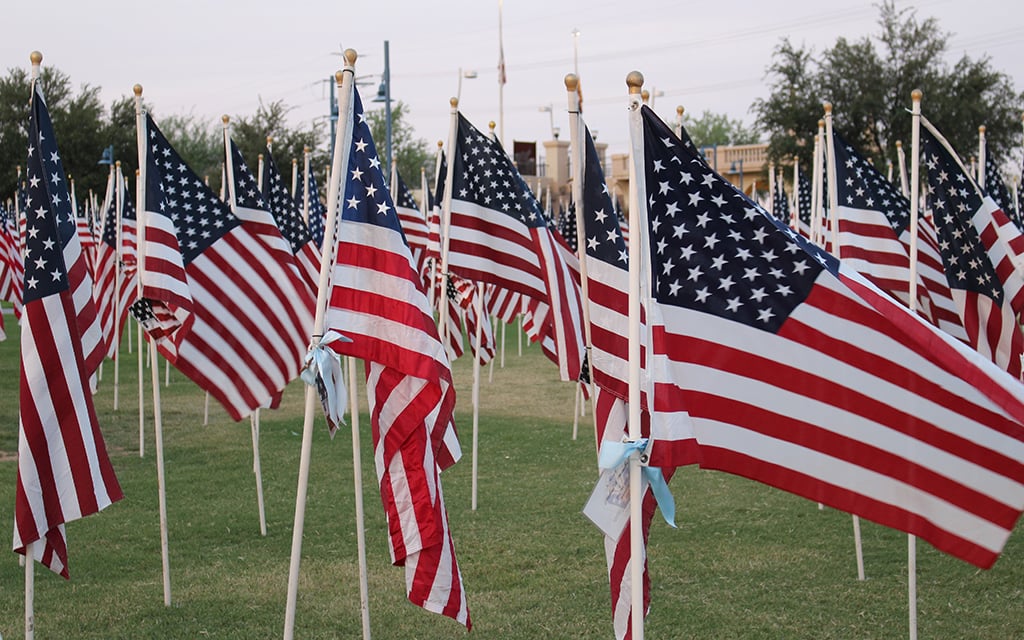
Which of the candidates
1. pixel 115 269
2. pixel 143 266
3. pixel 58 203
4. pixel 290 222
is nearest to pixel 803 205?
pixel 290 222

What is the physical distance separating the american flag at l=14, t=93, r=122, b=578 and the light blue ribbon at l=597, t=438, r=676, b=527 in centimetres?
285

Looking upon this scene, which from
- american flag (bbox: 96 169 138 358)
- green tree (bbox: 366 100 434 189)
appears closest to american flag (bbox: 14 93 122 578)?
american flag (bbox: 96 169 138 358)

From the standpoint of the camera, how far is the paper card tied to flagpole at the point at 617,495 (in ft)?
16.2

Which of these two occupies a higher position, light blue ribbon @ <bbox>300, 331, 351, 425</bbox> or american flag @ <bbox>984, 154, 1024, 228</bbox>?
american flag @ <bbox>984, 154, 1024, 228</bbox>

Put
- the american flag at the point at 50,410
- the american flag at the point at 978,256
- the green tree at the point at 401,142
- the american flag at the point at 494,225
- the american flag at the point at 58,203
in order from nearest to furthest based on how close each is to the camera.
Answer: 1. the american flag at the point at 50,410
2. the american flag at the point at 58,203
3. the american flag at the point at 978,256
4. the american flag at the point at 494,225
5. the green tree at the point at 401,142

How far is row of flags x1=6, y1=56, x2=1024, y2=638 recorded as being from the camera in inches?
188

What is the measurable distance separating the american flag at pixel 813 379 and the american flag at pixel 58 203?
338 centimetres

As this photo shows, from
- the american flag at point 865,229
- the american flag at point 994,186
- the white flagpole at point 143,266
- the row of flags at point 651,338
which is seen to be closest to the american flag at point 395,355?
the row of flags at point 651,338

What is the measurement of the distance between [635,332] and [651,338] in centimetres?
20

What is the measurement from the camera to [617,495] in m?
5.06

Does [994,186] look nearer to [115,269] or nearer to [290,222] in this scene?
[290,222]

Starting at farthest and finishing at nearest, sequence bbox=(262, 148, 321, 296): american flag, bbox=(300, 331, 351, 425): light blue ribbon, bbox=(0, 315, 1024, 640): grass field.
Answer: bbox=(262, 148, 321, 296): american flag < bbox=(0, 315, 1024, 640): grass field < bbox=(300, 331, 351, 425): light blue ribbon

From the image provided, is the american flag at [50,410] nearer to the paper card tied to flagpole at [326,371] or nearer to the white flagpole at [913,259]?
the paper card tied to flagpole at [326,371]

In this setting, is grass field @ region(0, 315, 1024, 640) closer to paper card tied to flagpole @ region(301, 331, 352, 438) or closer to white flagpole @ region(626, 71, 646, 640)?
paper card tied to flagpole @ region(301, 331, 352, 438)
